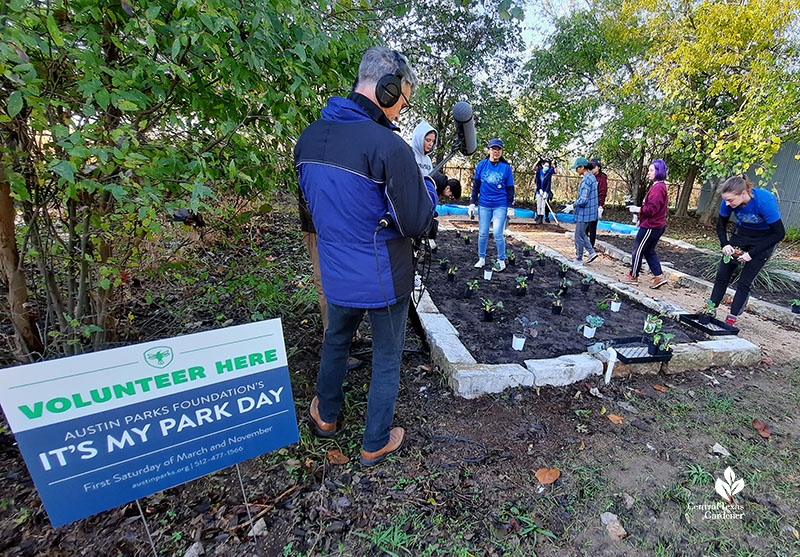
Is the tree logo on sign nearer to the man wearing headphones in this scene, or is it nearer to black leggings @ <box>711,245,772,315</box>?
the man wearing headphones

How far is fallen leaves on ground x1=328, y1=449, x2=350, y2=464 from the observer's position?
2127 millimetres

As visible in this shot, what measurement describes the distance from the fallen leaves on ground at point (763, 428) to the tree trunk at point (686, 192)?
13.2 meters

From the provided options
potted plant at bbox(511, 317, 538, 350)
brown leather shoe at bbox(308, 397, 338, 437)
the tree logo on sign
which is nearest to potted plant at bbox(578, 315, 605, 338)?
potted plant at bbox(511, 317, 538, 350)

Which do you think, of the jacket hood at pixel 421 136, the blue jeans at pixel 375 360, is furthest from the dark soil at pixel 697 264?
the blue jeans at pixel 375 360

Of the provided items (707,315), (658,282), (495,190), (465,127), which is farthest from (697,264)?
(465,127)

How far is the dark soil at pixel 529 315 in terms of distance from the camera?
3.48 meters

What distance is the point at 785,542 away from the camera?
70.4 inches

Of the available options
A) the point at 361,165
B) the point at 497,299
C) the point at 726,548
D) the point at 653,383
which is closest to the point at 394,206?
the point at 361,165

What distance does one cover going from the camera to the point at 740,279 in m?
4.32

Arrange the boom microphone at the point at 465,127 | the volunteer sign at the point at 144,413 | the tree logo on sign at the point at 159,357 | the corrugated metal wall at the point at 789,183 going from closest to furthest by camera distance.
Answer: the volunteer sign at the point at 144,413 → the tree logo on sign at the point at 159,357 → the boom microphone at the point at 465,127 → the corrugated metal wall at the point at 789,183

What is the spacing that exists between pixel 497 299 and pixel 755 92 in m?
7.10

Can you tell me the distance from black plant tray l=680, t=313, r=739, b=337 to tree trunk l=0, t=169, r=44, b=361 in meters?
5.58

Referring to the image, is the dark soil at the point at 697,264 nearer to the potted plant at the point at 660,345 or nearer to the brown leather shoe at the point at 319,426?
the potted plant at the point at 660,345

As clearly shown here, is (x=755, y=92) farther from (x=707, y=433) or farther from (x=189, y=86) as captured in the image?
(x=189, y=86)
